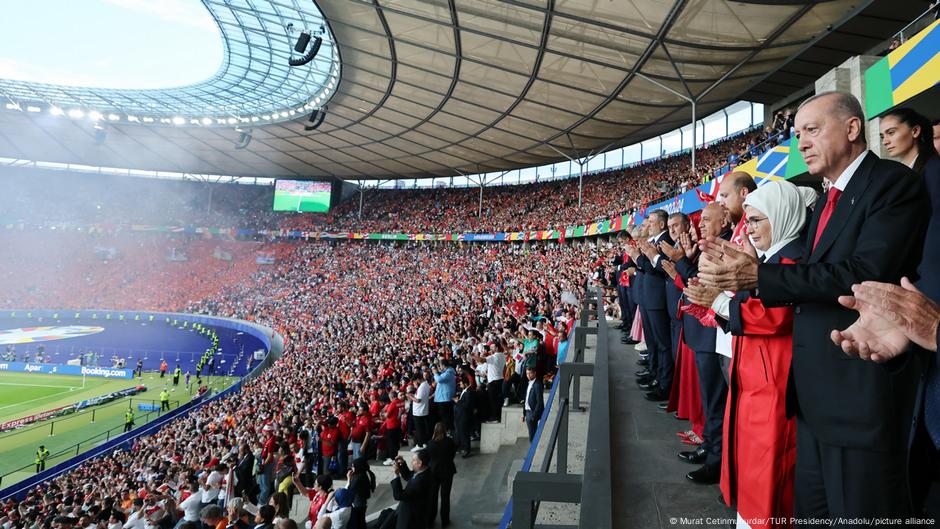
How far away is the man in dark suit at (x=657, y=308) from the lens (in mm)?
4398

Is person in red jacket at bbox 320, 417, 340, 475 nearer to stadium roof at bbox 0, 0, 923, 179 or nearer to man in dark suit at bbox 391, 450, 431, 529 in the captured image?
man in dark suit at bbox 391, 450, 431, 529

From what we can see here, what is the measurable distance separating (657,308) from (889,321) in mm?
3341

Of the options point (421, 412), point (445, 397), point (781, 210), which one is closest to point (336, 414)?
point (421, 412)

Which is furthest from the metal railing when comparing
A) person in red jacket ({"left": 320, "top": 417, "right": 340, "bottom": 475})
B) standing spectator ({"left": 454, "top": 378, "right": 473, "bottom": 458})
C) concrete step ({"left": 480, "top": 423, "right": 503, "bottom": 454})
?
person in red jacket ({"left": 320, "top": 417, "right": 340, "bottom": 475})

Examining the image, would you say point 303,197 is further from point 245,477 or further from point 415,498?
point 415,498

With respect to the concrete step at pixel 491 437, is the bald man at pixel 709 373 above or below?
above

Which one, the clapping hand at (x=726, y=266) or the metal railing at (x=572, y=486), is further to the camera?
the metal railing at (x=572, y=486)

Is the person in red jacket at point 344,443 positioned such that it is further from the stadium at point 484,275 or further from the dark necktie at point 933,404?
the dark necktie at point 933,404

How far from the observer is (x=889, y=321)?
4.18ft

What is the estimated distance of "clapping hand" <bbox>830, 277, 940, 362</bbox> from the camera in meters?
1.21

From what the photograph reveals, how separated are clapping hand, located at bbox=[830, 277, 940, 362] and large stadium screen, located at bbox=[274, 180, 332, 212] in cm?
5035

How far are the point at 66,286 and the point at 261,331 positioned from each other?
24739 millimetres

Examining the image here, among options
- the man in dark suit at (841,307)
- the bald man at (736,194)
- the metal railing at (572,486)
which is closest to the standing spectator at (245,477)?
the metal railing at (572,486)

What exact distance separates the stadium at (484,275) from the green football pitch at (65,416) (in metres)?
0.19
